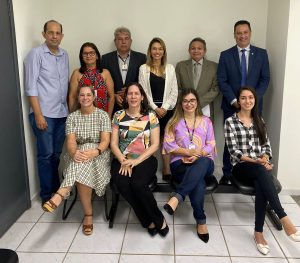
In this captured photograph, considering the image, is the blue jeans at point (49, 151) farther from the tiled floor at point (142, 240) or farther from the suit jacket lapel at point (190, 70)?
the suit jacket lapel at point (190, 70)

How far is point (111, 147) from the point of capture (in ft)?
9.17

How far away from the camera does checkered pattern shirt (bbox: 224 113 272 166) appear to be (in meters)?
2.75

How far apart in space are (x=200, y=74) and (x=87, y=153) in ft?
5.22

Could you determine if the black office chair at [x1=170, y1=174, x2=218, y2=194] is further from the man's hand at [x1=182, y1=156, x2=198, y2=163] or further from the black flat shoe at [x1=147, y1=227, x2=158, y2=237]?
the black flat shoe at [x1=147, y1=227, x2=158, y2=237]

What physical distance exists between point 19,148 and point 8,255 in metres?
1.53

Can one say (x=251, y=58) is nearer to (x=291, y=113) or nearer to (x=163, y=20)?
(x=291, y=113)

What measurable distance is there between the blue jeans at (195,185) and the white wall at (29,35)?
5.02 ft

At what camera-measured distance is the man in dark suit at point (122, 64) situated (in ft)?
11.0

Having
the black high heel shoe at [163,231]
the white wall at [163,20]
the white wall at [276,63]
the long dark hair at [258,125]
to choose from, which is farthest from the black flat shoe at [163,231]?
the white wall at [163,20]

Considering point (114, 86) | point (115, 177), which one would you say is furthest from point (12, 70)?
point (115, 177)

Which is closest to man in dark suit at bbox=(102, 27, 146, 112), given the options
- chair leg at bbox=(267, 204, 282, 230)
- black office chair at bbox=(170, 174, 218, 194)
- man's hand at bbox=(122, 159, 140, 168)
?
man's hand at bbox=(122, 159, 140, 168)

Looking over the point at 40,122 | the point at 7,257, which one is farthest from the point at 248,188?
the point at 40,122

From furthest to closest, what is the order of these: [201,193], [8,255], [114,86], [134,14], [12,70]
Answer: [134,14] < [114,86] < [12,70] < [201,193] < [8,255]

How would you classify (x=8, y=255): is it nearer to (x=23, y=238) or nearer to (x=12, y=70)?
(x=23, y=238)
